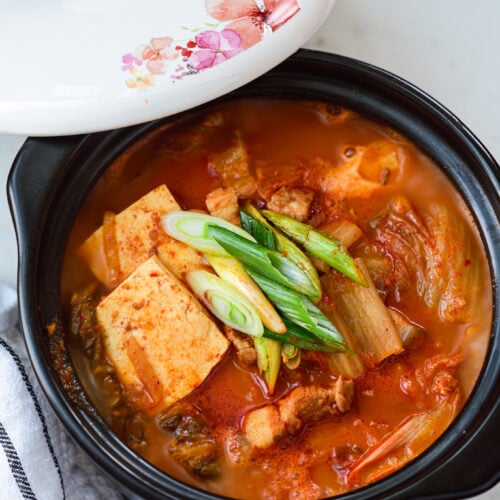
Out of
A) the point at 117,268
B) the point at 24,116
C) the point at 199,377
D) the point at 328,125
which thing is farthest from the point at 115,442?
the point at 328,125

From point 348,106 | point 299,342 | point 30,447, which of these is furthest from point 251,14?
point 30,447

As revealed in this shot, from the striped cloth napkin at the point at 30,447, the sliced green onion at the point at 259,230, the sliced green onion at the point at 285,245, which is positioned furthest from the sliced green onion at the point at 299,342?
the striped cloth napkin at the point at 30,447

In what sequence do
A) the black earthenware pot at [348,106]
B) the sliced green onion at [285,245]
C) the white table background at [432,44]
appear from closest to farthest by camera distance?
the black earthenware pot at [348,106] < the sliced green onion at [285,245] < the white table background at [432,44]

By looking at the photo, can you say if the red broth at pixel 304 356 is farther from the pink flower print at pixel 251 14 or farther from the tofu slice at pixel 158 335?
the pink flower print at pixel 251 14

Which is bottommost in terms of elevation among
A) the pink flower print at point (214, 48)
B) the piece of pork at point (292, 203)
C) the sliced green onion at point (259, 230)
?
the sliced green onion at point (259, 230)

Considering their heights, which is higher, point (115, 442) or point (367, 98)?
point (367, 98)

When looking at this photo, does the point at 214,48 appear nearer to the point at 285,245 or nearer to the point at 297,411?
the point at 285,245

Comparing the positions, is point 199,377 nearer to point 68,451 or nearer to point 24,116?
point 68,451
